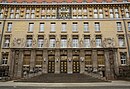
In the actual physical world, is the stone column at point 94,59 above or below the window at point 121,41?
below

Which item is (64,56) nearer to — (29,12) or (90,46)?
(90,46)

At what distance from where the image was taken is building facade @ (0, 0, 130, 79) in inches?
1265

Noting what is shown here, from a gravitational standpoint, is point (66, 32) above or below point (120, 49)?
above

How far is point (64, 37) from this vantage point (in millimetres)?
34188

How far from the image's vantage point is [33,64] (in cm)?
3209

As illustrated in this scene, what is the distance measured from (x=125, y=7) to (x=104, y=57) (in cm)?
1244

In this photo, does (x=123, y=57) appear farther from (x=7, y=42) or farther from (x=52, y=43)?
(x=7, y=42)

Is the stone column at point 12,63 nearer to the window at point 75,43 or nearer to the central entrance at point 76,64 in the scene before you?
the central entrance at point 76,64

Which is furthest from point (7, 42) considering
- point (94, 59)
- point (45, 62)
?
point (94, 59)

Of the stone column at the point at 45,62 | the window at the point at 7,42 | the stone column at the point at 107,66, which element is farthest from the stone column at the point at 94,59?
the window at the point at 7,42

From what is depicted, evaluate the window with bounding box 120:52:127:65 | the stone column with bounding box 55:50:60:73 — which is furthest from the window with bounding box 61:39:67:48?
the window with bounding box 120:52:127:65

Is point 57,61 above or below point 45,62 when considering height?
above

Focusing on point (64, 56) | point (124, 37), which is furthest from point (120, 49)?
point (64, 56)

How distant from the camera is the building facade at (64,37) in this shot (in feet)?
105
